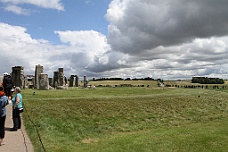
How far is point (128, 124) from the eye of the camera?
2436cm

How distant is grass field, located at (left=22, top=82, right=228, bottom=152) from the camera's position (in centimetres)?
1727

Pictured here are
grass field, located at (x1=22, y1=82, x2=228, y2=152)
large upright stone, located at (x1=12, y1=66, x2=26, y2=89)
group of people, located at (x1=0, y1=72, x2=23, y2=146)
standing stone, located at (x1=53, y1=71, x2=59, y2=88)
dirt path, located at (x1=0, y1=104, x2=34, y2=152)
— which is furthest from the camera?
standing stone, located at (x1=53, y1=71, x2=59, y2=88)

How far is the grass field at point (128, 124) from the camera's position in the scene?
1727 cm

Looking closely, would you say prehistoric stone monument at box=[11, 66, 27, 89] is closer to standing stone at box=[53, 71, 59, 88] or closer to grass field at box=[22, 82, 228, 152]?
standing stone at box=[53, 71, 59, 88]

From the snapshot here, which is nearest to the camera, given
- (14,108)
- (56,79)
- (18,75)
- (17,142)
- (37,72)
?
(17,142)

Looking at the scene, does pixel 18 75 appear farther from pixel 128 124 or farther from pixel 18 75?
pixel 128 124

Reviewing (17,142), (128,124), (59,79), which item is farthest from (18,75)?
(17,142)

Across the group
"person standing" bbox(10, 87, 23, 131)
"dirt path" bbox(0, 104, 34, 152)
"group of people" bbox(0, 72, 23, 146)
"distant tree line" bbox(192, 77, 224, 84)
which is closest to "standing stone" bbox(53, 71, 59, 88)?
"group of people" bbox(0, 72, 23, 146)

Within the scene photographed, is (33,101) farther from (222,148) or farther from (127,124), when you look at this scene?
(222,148)

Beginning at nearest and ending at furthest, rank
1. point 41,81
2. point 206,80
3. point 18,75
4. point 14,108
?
point 14,108
point 18,75
point 41,81
point 206,80

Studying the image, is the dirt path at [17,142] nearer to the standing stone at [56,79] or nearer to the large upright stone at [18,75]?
the large upright stone at [18,75]

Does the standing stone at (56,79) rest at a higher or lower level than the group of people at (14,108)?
higher

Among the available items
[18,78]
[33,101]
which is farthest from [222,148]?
[18,78]

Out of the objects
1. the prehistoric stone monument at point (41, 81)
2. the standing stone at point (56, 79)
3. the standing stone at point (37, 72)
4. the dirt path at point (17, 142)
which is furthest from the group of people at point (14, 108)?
the standing stone at point (56, 79)
